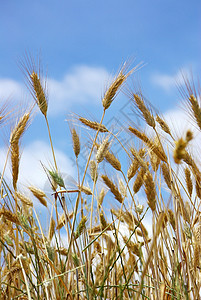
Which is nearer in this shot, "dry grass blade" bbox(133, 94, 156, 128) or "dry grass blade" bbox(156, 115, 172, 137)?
"dry grass blade" bbox(133, 94, 156, 128)

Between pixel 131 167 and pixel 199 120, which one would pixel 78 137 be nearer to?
pixel 131 167

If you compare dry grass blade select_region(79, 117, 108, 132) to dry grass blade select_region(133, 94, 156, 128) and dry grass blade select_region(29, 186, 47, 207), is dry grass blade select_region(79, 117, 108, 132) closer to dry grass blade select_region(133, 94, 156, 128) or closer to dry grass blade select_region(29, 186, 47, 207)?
dry grass blade select_region(133, 94, 156, 128)

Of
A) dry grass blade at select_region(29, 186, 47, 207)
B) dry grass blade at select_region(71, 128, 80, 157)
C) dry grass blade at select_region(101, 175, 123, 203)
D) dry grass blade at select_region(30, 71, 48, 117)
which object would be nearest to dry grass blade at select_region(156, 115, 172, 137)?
dry grass blade at select_region(101, 175, 123, 203)

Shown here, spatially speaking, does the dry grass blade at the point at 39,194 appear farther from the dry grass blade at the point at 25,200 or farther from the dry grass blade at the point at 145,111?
the dry grass blade at the point at 145,111

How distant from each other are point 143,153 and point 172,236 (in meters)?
0.52

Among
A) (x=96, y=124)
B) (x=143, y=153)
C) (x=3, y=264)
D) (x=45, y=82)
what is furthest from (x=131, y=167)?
(x=3, y=264)

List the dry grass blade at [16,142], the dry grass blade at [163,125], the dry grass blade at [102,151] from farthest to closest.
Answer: the dry grass blade at [163,125]
the dry grass blade at [16,142]
the dry grass blade at [102,151]

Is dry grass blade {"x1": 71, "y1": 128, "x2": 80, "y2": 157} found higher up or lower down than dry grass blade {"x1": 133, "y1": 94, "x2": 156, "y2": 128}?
lower down

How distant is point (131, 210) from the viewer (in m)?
2.14

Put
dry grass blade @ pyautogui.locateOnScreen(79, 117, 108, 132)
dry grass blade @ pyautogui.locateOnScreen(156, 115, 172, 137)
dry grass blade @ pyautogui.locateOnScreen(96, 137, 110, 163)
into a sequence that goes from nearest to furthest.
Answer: dry grass blade @ pyautogui.locateOnScreen(96, 137, 110, 163), dry grass blade @ pyautogui.locateOnScreen(79, 117, 108, 132), dry grass blade @ pyautogui.locateOnScreen(156, 115, 172, 137)

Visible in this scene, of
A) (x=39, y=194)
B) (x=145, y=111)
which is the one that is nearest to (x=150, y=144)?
(x=145, y=111)

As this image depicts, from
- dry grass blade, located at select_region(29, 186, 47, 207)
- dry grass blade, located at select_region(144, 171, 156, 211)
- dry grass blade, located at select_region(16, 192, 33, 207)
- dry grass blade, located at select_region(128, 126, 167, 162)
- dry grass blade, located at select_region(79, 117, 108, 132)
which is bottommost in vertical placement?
dry grass blade, located at select_region(144, 171, 156, 211)

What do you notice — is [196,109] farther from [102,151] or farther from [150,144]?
[102,151]

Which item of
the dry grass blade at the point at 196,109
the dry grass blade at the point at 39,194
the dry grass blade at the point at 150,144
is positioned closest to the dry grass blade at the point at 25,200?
the dry grass blade at the point at 39,194
